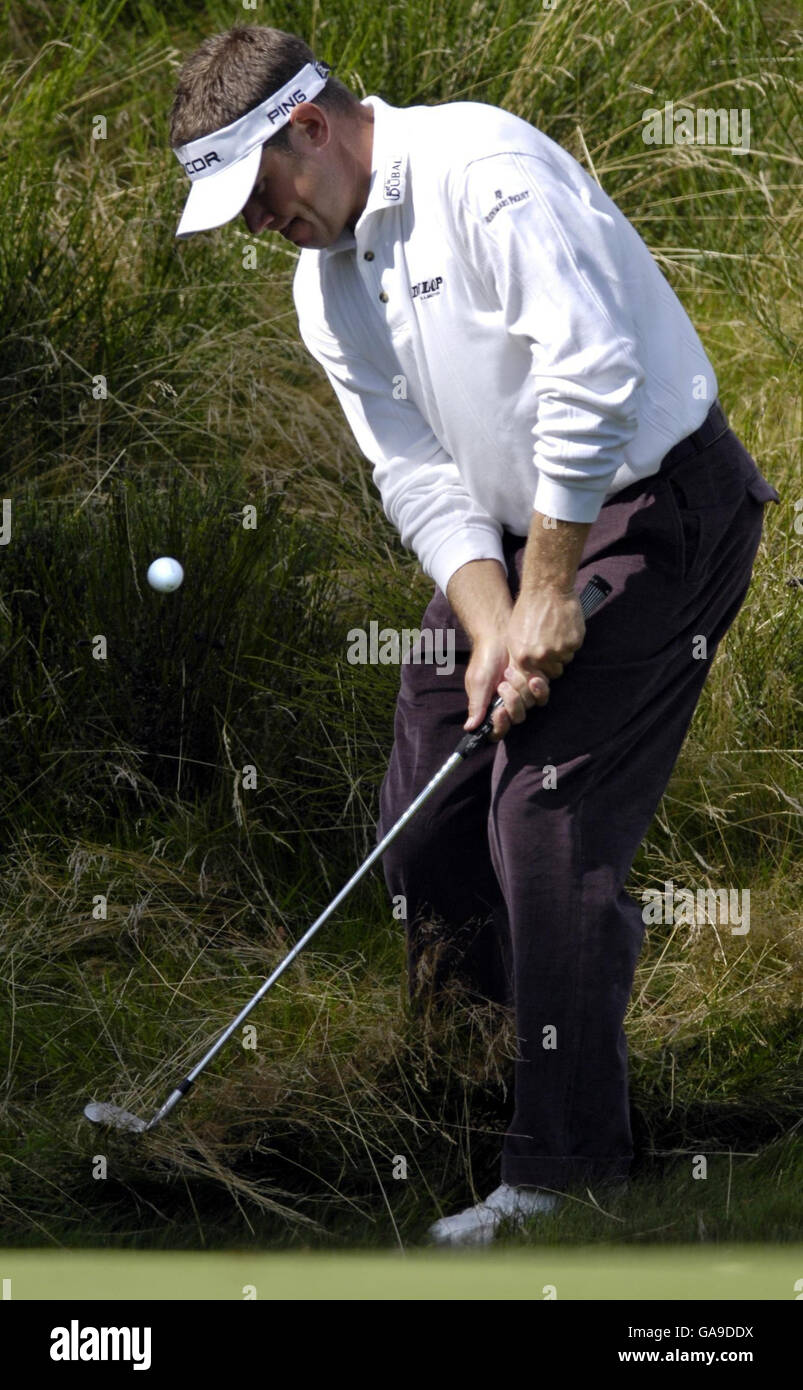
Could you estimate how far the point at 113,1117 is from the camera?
333cm

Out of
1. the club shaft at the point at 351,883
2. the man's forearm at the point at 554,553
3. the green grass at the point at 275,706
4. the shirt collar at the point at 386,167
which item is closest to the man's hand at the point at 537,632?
the man's forearm at the point at 554,553

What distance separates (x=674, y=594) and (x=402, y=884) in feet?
2.87

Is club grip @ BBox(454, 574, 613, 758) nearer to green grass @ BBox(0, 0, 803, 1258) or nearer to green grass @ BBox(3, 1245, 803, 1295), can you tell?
green grass @ BBox(0, 0, 803, 1258)

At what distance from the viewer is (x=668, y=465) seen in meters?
3.02

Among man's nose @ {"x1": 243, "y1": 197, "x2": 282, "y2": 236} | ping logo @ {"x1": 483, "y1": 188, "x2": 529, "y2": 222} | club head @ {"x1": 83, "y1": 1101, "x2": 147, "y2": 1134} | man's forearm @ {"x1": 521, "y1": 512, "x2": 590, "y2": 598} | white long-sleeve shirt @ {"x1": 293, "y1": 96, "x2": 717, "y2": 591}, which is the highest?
man's nose @ {"x1": 243, "y1": 197, "x2": 282, "y2": 236}

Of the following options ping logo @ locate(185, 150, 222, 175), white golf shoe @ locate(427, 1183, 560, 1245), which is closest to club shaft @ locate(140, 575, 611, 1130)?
white golf shoe @ locate(427, 1183, 560, 1245)

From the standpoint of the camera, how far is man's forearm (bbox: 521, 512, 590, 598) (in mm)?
2904

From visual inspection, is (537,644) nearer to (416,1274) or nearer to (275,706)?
(416,1274)

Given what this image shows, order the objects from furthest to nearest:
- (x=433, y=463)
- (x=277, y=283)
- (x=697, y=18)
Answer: (x=697, y=18) < (x=277, y=283) < (x=433, y=463)

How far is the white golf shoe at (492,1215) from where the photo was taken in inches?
122

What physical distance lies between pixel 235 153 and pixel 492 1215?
1962mm

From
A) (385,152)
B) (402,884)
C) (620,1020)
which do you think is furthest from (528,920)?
(385,152)

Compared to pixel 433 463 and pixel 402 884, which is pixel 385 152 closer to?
pixel 433 463

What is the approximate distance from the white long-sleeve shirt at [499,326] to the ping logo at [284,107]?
0.52 feet
